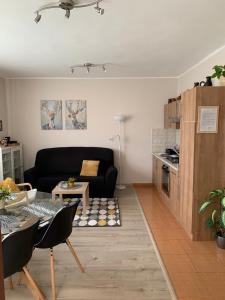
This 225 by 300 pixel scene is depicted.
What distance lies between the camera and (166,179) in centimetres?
427

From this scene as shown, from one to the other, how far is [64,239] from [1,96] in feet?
13.7

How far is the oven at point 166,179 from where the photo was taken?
4.10 metres

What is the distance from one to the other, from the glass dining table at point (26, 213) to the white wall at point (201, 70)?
3008 mm

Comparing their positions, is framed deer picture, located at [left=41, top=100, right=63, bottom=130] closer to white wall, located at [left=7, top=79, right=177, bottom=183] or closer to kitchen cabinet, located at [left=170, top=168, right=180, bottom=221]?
white wall, located at [left=7, top=79, right=177, bottom=183]

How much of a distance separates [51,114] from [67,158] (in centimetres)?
112

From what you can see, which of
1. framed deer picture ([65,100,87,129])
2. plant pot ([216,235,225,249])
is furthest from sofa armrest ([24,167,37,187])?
plant pot ([216,235,225,249])

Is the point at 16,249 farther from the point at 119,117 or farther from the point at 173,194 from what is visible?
the point at 119,117

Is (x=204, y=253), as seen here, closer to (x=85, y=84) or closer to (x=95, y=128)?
(x=95, y=128)

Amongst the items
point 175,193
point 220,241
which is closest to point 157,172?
point 175,193

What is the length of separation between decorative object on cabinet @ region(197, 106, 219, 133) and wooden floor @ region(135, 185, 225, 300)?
1444 millimetres

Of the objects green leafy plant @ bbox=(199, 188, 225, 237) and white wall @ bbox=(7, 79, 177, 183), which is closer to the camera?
green leafy plant @ bbox=(199, 188, 225, 237)

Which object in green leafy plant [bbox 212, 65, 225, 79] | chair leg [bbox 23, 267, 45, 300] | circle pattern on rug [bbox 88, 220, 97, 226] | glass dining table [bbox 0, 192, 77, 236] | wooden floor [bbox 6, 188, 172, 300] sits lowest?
wooden floor [bbox 6, 188, 172, 300]

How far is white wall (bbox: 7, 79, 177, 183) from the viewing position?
5.37m

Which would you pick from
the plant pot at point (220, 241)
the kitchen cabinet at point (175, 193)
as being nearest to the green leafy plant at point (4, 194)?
the kitchen cabinet at point (175, 193)
